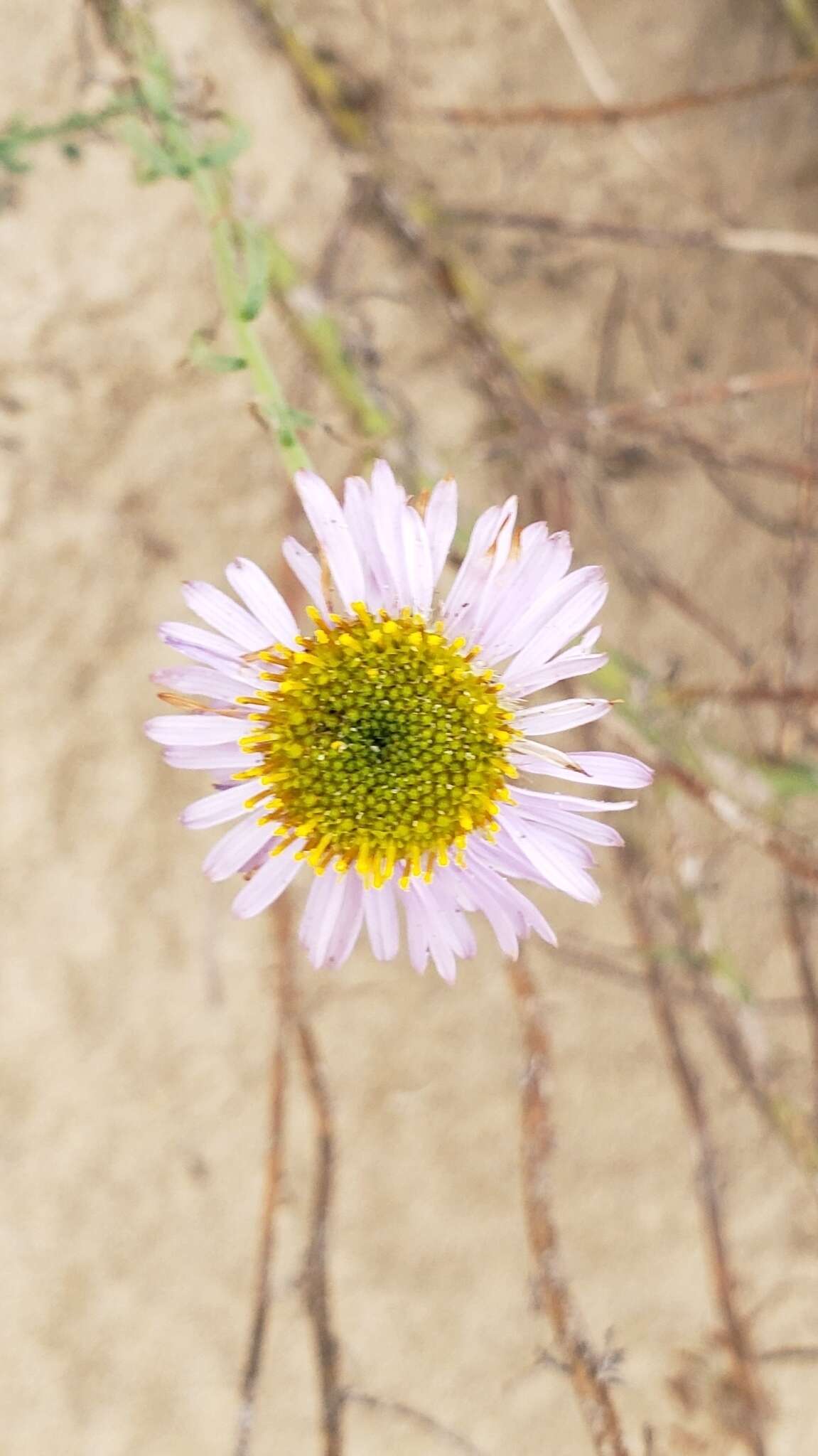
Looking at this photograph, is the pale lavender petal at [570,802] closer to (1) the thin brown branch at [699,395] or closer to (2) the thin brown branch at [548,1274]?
(2) the thin brown branch at [548,1274]

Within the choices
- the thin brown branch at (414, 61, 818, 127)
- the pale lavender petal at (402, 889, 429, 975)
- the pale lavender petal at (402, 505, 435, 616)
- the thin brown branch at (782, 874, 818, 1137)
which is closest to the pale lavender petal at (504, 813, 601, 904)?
the pale lavender petal at (402, 889, 429, 975)

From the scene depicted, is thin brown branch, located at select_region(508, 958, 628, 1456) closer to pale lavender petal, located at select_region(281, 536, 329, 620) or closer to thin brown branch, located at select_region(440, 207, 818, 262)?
pale lavender petal, located at select_region(281, 536, 329, 620)

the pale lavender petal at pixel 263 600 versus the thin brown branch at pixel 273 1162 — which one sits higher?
the pale lavender petal at pixel 263 600

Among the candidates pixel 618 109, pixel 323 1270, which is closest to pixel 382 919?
pixel 323 1270

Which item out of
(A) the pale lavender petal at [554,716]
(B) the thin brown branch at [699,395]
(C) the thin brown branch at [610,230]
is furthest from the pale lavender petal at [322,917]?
(C) the thin brown branch at [610,230]

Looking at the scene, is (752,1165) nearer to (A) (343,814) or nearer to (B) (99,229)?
(A) (343,814)

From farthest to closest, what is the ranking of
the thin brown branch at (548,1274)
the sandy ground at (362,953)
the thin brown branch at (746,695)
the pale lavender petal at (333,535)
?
the sandy ground at (362,953)
the thin brown branch at (746,695)
the thin brown branch at (548,1274)
the pale lavender petal at (333,535)
